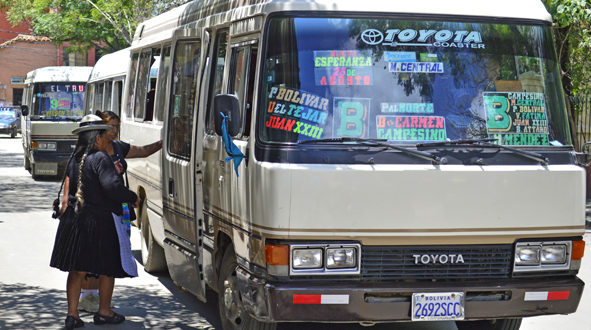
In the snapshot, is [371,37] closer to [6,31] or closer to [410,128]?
[410,128]

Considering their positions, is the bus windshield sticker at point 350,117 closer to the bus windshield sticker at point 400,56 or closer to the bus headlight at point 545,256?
the bus windshield sticker at point 400,56

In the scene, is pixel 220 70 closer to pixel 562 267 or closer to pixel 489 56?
pixel 489 56

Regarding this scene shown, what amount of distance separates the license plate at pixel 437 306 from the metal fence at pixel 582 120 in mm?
12698

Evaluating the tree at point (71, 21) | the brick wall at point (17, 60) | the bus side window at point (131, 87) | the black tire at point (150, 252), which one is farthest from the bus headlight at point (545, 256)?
the brick wall at point (17, 60)

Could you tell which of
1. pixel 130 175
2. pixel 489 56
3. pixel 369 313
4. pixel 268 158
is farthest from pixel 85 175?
pixel 130 175

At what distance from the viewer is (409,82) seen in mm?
6488

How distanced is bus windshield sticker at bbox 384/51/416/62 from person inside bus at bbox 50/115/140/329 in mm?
2442

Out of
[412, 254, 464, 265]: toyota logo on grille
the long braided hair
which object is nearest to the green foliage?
the long braided hair

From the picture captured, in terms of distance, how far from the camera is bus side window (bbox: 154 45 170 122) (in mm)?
9625

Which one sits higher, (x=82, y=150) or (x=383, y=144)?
(x=383, y=144)

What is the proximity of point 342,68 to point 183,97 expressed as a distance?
268cm

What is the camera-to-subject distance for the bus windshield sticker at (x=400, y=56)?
6.52 meters

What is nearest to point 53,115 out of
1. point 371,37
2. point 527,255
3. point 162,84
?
point 162,84

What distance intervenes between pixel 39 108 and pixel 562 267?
18604mm
